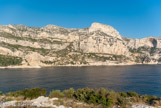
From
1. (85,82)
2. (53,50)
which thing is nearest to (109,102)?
(85,82)

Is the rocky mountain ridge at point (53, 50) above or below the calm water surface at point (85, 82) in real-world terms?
above

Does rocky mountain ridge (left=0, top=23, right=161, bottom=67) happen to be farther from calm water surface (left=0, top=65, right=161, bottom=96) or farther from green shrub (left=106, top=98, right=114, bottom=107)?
green shrub (left=106, top=98, right=114, bottom=107)

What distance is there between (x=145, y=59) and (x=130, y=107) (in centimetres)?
20884

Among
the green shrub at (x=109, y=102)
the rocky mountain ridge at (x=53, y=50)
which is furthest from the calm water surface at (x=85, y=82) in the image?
the rocky mountain ridge at (x=53, y=50)

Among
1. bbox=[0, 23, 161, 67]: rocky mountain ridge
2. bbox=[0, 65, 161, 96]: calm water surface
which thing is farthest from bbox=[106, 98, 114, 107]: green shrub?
bbox=[0, 23, 161, 67]: rocky mountain ridge

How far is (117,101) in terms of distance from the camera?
14.8m

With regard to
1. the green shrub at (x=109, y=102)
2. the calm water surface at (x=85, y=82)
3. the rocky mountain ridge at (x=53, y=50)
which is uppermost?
the rocky mountain ridge at (x=53, y=50)

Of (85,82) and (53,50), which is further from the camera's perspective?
(53,50)

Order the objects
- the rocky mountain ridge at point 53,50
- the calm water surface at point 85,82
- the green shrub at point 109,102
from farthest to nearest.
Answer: the rocky mountain ridge at point 53,50 < the calm water surface at point 85,82 < the green shrub at point 109,102

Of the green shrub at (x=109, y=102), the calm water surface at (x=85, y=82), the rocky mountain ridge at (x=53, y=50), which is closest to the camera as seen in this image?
the green shrub at (x=109, y=102)

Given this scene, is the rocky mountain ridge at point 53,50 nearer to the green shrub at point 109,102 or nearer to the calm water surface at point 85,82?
the calm water surface at point 85,82

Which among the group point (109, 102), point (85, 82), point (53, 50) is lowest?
point (85, 82)

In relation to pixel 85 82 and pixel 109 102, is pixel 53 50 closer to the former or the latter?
pixel 85 82

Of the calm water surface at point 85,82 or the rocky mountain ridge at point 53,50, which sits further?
the rocky mountain ridge at point 53,50
